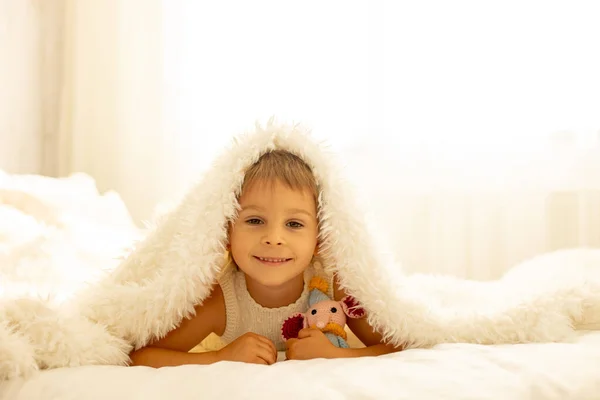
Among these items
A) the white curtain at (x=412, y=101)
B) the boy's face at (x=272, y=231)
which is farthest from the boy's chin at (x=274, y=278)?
the white curtain at (x=412, y=101)

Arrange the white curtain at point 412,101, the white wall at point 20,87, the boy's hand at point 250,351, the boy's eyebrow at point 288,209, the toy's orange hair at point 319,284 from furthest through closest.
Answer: the white wall at point 20,87, the white curtain at point 412,101, the toy's orange hair at point 319,284, the boy's eyebrow at point 288,209, the boy's hand at point 250,351

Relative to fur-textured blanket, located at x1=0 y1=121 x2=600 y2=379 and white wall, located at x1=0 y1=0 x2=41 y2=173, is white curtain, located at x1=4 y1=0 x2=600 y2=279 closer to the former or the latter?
white wall, located at x1=0 y1=0 x2=41 y2=173

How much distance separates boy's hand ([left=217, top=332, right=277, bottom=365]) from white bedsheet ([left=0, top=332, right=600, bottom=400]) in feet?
0.41

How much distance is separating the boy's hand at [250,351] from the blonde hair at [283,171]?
10.2 inches

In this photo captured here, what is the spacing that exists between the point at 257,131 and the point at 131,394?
1.63 ft

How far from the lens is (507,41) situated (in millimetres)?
1903

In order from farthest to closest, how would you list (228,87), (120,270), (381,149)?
(228,87) < (381,149) < (120,270)

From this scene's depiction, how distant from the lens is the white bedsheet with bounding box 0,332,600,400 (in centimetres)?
69

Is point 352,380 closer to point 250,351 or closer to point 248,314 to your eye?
point 250,351

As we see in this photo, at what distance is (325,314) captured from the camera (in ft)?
3.44

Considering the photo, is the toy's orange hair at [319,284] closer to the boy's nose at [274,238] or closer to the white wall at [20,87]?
the boy's nose at [274,238]

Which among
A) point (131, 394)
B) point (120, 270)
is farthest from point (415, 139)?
point (131, 394)

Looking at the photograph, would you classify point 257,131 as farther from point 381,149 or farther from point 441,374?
point 381,149

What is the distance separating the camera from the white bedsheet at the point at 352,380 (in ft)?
2.26
